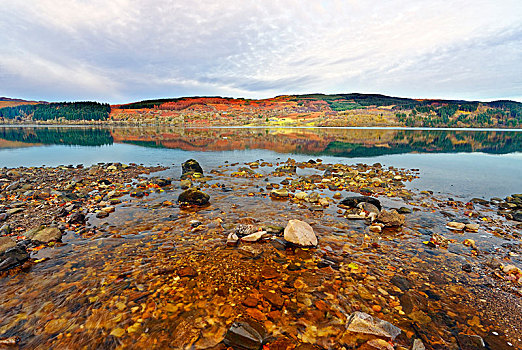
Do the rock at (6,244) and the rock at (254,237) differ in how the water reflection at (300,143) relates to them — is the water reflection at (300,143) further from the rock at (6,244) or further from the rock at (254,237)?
the rock at (6,244)

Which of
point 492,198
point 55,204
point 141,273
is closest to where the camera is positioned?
point 141,273

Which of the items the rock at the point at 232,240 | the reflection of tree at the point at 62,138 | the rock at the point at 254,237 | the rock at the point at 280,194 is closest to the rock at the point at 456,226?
the rock at the point at 280,194

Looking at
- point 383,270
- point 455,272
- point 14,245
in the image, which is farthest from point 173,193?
point 455,272

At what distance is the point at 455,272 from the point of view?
6637mm

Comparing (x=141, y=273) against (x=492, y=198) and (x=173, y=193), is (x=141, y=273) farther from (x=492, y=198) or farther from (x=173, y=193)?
(x=492, y=198)

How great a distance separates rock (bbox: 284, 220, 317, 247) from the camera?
7930 mm

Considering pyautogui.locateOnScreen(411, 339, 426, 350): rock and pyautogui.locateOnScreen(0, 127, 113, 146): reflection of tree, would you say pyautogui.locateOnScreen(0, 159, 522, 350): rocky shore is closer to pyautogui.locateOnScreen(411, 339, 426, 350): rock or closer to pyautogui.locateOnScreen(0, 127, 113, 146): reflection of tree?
pyautogui.locateOnScreen(411, 339, 426, 350): rock

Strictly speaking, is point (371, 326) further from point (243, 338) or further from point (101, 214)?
point (101, 214)

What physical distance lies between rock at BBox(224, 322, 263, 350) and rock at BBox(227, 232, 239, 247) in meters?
3.57

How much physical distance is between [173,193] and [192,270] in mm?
8375

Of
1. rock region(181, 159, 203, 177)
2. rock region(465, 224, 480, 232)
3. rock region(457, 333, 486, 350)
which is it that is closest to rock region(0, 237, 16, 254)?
rock region(457, 333, 486, 350)

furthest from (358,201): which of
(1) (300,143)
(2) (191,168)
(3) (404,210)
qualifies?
(1) (300,143)

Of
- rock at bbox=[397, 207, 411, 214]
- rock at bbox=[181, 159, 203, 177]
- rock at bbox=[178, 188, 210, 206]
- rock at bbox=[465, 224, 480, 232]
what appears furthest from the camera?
rock at bbox=[181, 159, 203, 177]

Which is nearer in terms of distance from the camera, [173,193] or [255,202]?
[255,202]
